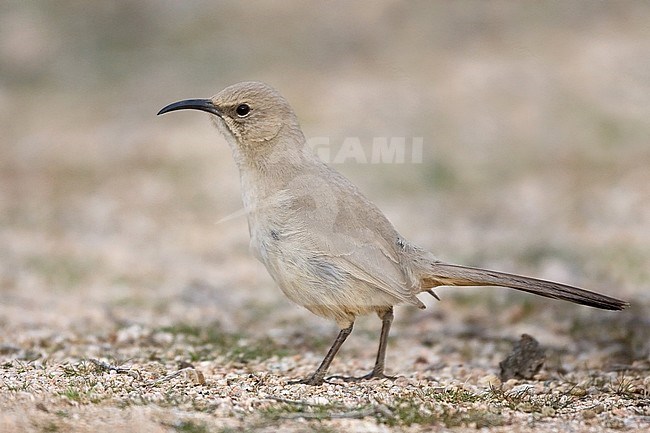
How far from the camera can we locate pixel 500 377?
4898mm

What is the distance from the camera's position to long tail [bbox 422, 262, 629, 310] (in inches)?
169

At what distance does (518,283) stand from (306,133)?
642cm

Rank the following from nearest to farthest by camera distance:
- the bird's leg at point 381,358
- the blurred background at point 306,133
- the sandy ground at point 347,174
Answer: the sandy ground at point 347,174, the bird's leg at point 381,358, the blurred background at point 306,133

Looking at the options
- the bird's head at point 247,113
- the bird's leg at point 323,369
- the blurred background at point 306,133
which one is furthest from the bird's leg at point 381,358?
the blurred background at point 306,133

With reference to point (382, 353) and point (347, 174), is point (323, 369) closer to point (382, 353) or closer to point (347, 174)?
point (382, 353)

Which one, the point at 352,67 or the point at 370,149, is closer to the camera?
the point at 370,149

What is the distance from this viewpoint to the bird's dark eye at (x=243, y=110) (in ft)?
15.9

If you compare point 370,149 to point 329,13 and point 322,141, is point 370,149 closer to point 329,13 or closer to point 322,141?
point 322,141

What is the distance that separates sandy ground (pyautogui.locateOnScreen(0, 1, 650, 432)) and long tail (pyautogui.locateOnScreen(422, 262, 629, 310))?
474 mm

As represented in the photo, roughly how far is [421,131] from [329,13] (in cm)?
389

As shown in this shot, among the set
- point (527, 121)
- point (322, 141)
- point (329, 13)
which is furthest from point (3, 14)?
point (527, 121)

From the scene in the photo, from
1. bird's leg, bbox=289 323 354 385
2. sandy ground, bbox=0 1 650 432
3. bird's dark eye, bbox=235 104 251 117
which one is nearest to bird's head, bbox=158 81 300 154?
bird's dark eye, bbox=235 104 251 117

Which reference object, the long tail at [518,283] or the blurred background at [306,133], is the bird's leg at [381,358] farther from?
the blurred background at [306,133]

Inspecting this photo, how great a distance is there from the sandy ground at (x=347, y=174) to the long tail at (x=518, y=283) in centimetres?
47
